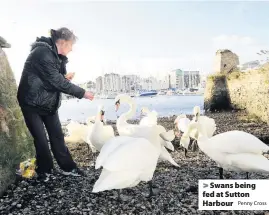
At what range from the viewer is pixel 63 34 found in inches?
241

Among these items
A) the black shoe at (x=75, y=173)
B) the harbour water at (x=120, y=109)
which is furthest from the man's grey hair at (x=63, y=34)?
the harbour water at (x=120, y=109)

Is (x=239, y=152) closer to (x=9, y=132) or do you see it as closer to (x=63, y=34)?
(x=63, y=34)

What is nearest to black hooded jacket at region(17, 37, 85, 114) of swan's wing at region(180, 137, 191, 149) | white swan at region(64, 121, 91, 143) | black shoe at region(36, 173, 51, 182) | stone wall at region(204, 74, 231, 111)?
black shoe at region(36, 173, 51, 182)

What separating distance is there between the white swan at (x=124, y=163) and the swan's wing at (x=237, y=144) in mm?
1292

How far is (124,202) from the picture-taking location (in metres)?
5.30

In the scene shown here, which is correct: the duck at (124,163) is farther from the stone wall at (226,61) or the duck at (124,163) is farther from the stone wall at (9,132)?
the stone wall at (226,61)

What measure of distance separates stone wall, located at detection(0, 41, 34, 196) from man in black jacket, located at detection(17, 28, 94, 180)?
38 centimetres

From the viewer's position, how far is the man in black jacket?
5938 mm

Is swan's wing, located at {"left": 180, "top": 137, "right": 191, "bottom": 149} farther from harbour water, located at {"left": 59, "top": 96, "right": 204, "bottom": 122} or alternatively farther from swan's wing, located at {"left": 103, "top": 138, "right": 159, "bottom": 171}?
harbour water, located at {"left": 59, "top": 96, "right": 204, "bottom": 122}

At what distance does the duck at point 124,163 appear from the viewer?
15.9ft

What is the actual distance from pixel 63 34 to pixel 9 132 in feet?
6.84

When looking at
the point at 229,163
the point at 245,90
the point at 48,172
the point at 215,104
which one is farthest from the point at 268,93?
the point at 48,172

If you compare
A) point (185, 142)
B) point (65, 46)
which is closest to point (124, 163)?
point (65, 46)

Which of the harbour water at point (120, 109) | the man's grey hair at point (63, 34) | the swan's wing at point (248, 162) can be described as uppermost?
the man's grey hair at point (63, 34)
